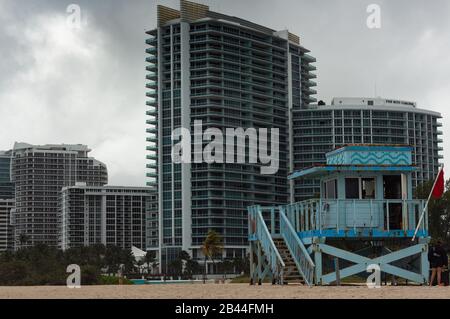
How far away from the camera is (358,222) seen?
33.2 metres

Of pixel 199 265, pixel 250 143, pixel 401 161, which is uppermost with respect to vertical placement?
pixel 250 143

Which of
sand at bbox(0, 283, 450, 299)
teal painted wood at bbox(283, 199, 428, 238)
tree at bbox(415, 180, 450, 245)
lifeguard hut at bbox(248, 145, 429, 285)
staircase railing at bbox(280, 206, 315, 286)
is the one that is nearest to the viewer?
sand at bbox(0, 283, 450, 299)

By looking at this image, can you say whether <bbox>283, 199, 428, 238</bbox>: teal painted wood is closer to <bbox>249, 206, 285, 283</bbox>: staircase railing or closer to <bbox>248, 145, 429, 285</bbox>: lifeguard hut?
<bbox>248, 145, 429, 285</bbox>: lifeguard hut

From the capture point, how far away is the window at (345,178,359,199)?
3409cm

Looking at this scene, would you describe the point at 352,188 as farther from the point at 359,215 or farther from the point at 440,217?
the point at 440,217

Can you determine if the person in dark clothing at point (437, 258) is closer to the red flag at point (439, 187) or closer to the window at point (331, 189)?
the red flag at point (439, 187)

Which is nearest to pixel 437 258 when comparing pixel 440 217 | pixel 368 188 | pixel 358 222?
pixel 358 222

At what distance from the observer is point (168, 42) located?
643ft

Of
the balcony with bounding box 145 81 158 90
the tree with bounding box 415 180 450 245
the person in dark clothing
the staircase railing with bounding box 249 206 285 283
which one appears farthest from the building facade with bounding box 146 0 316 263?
the person in dark clothing

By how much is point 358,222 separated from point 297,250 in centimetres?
266

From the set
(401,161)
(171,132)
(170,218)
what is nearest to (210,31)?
(171,132)

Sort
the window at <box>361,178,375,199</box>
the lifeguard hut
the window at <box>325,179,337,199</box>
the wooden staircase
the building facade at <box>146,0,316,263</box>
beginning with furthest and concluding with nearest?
1. the building facade at <box>146,0,316,263</box>
2. the window at <box>325,179,337,199</box>
3. the window at <box>361,178,375,199</box>
4. the wooden staircase
5. the lifeguard hut

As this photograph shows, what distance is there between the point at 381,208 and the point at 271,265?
4958 mm
